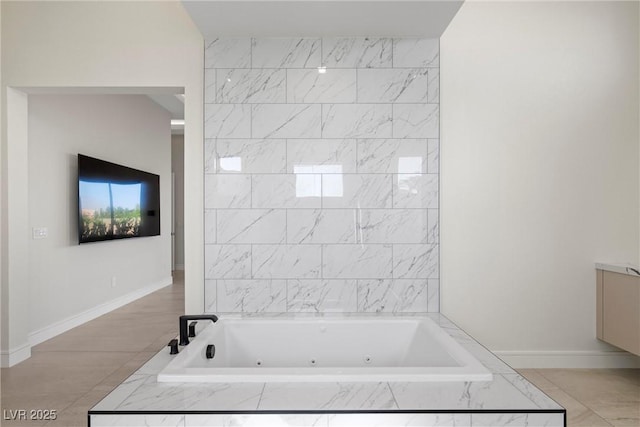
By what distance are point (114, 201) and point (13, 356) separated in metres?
2.25

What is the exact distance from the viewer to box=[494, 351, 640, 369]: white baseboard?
10.3 feet

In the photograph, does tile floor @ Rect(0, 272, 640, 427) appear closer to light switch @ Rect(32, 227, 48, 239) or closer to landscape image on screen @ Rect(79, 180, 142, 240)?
light switch @ Rect(32, 227, 48, 239)

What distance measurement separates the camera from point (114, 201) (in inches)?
203

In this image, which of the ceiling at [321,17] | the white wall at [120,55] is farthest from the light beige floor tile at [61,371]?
the ceiling at [321,17]

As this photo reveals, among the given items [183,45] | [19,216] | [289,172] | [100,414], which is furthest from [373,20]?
[19,216]

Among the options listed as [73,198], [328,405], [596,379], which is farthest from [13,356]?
[596,379]

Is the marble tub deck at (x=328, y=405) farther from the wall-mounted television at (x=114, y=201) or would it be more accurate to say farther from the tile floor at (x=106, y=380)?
the wall-mounted television at (x=114, y=201)

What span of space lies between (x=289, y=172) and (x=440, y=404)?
1904mm

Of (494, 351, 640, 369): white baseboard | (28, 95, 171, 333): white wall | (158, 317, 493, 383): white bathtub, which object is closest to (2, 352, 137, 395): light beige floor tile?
(28, 95, 171, 333): white wall

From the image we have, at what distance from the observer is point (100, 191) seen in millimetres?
4793

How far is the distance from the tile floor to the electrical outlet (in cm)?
95

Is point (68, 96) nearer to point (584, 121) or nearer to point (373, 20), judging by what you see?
point (373, 20)

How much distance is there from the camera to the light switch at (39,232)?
149 inches

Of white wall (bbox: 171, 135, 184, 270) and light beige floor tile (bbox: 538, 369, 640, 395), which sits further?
white wall (bbox: 171, 135, 184, 270)
